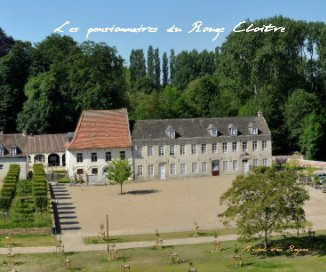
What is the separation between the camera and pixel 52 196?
54562mm

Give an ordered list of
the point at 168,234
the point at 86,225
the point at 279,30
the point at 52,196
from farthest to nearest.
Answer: the point at 279,30
the point at 52,196
the point at 86,225
the point at 168,234

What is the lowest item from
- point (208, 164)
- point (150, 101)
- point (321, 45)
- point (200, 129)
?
point (208, 164)

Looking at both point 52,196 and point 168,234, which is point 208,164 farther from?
point 168,234

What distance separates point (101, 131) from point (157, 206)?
19.1 metres

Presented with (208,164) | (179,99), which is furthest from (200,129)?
(179,99)

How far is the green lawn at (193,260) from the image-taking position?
29422 millimetres

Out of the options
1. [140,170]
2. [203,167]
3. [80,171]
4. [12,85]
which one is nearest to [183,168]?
[203,167]

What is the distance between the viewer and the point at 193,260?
31703mm

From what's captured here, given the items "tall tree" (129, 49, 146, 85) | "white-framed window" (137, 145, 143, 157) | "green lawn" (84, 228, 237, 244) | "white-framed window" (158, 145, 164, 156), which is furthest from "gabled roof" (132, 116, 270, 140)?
"tall tree" (129, 49, 146, 85)

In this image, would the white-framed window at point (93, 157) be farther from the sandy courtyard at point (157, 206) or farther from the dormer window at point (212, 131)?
the dormer window at point (212, 131)

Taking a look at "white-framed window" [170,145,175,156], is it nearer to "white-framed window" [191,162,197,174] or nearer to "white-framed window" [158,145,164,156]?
"white-framed window" [158,145,164,156]

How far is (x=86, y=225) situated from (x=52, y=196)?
534 inches

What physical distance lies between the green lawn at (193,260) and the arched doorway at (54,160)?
1791 inches

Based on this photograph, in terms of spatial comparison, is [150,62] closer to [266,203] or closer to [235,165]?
[235,165]
